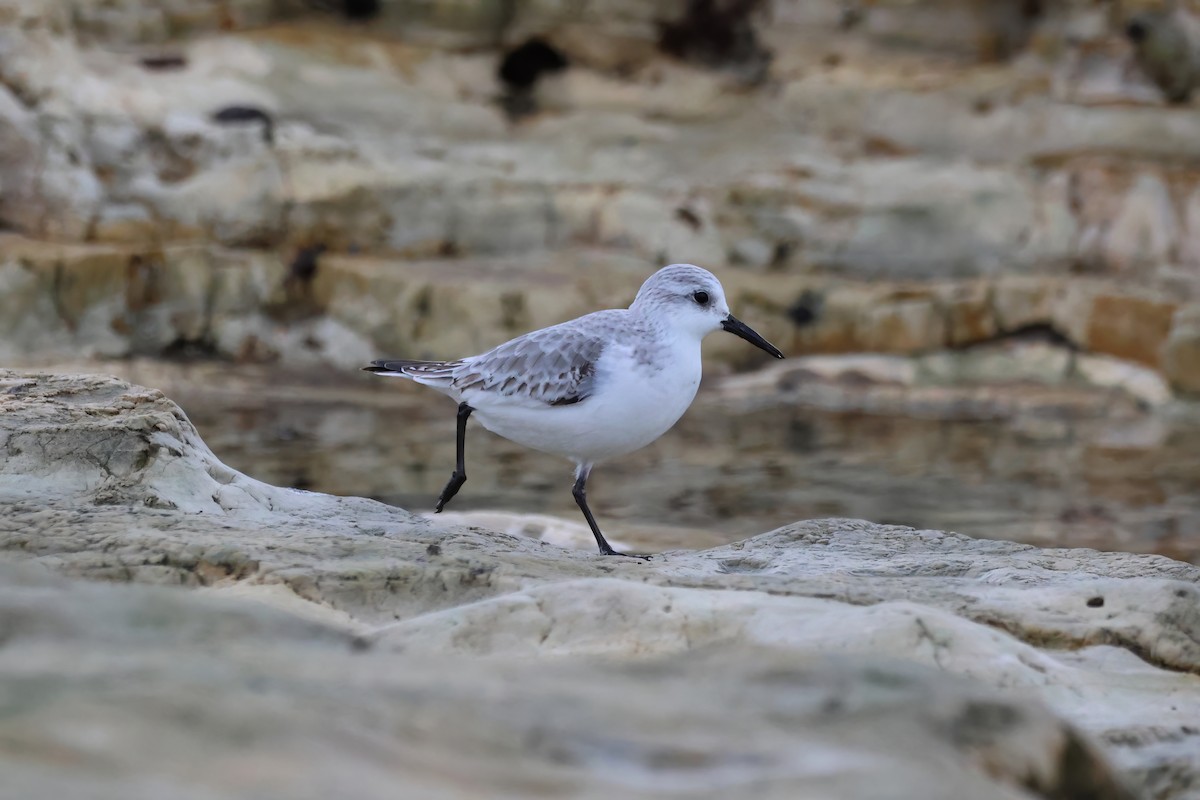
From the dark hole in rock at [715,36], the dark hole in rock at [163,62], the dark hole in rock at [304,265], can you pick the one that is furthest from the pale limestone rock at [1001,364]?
the dark hole in rock at [163,62]

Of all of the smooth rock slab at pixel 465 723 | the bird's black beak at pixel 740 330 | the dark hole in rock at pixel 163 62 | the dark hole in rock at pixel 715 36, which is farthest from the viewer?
the dark hole in rock at pixel 715 36

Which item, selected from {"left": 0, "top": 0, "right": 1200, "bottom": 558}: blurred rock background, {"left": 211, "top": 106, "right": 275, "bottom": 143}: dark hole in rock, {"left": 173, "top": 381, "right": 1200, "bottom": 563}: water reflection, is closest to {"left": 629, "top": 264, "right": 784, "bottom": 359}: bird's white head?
{"left": 173, "top": 381, "right": 1200, "bottom": 563}: water reflection

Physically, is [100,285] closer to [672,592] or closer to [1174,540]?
[1174,540]

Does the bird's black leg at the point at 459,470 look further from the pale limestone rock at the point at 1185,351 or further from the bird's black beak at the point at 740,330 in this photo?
the pale limestone rock at the point at 1185,351

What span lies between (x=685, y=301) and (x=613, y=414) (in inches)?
23.2

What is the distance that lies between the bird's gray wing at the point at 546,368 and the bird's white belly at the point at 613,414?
0.04m

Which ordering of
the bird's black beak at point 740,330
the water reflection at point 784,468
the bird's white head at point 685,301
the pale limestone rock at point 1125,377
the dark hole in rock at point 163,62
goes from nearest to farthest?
1. the bird's white head at point 685,301
2. the bird's black beak at point 740,330
3. the water reflection at point 784,468
4. the pale limestone rock at point 1125,377
5. the dark hole in rock at point 163,62

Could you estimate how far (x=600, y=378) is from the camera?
4992 millimetres

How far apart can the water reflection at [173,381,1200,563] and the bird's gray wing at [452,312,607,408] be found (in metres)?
2.91

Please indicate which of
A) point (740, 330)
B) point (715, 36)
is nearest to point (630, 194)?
point (715, 36)

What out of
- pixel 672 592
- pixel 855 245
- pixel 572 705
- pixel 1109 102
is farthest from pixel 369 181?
pixel 572 705

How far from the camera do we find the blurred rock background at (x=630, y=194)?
12.2 meters

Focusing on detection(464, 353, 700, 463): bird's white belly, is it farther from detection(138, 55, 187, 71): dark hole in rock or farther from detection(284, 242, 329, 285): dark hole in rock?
detection(138, 55, 187, 71): dark hole in rock

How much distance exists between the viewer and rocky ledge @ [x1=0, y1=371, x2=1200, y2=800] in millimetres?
1896
